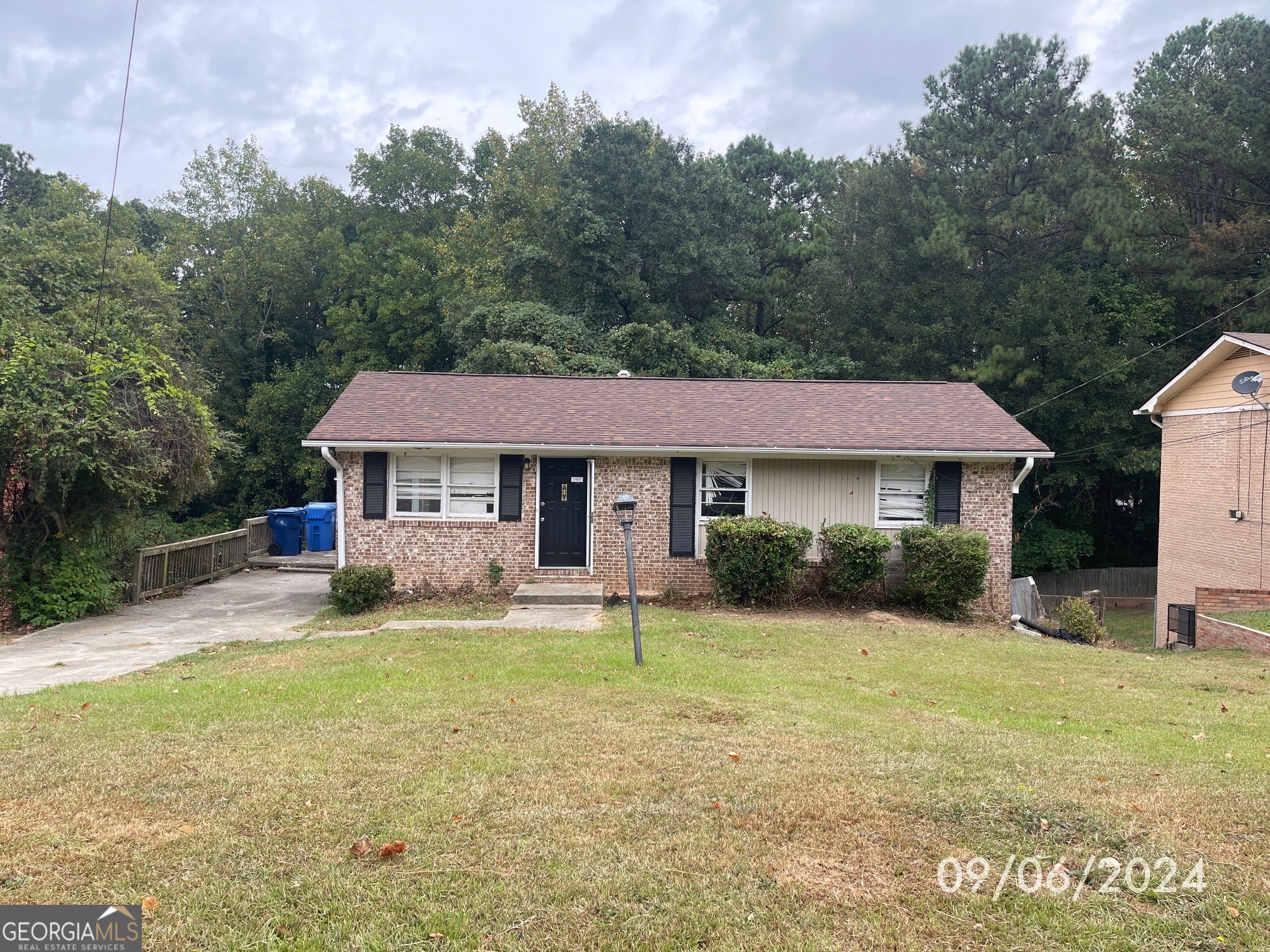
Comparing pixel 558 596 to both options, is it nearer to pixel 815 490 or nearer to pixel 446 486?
pixel 446 486

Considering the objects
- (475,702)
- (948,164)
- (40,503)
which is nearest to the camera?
(475,702)

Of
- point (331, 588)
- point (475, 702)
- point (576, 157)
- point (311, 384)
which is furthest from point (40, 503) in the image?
point (576, 157)

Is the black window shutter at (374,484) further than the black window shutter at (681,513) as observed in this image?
No

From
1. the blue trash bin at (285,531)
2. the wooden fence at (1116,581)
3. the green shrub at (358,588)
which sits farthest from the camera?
the wooden fence at (1116,581)

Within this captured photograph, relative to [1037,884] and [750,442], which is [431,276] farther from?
[1037,884]

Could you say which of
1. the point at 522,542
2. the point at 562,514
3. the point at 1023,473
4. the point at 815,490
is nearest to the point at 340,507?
the point at 522,542

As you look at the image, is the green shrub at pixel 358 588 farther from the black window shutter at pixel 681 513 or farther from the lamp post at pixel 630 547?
the lamp post at pixel 630 547

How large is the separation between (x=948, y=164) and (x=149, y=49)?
2343 cm

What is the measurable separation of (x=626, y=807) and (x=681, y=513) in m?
9.63

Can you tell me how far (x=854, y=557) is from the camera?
12.6 meters

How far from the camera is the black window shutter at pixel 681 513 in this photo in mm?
13672

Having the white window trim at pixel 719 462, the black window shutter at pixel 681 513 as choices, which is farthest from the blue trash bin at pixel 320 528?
the white window trim at pixel 719 462

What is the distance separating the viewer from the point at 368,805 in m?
4.20

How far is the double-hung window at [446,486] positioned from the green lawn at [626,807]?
20.2 ft
